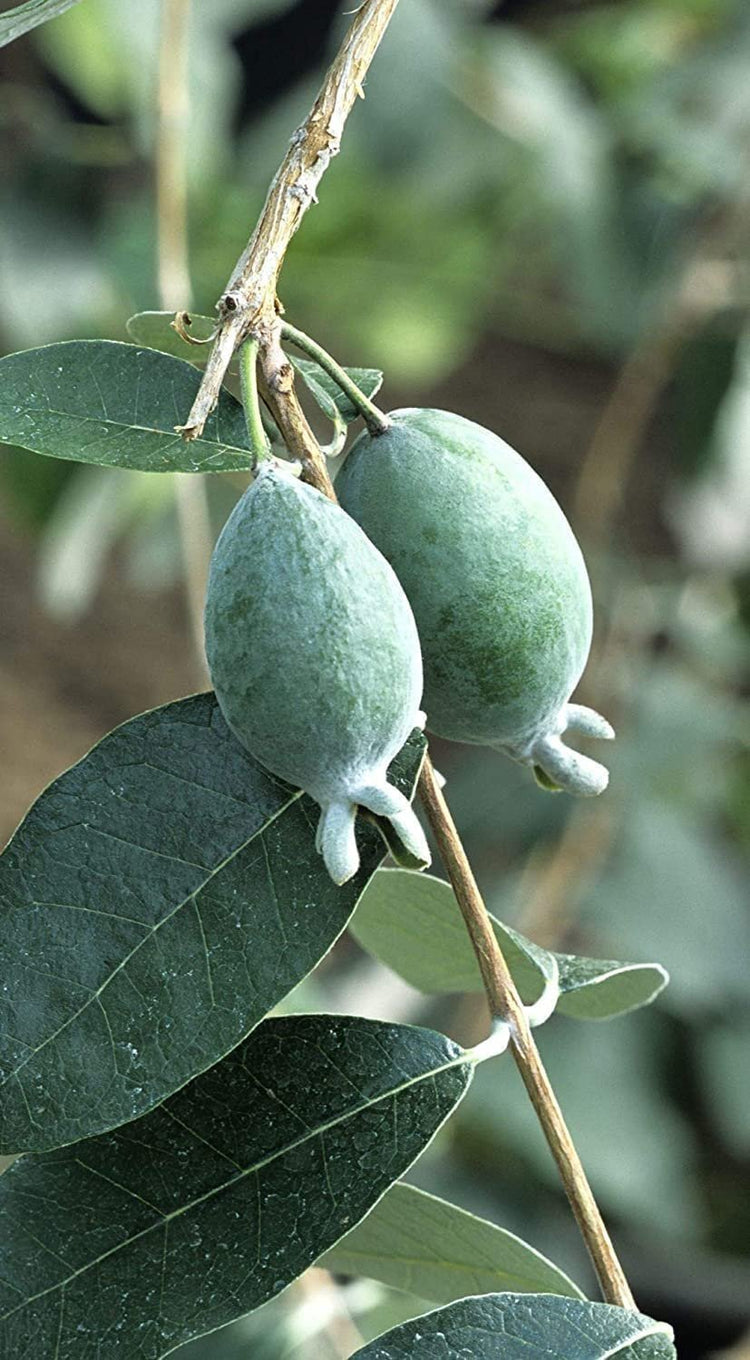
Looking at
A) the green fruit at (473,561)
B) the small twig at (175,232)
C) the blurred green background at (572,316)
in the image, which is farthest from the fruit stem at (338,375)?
the blurred green background at (572,316)

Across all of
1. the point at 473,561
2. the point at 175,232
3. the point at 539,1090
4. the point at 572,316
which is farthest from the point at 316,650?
the point at 572,316

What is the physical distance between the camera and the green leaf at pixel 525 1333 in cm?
50

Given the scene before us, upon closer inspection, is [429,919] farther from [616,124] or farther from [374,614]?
[616,124]

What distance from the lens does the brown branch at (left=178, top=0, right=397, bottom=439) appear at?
18.6 inches

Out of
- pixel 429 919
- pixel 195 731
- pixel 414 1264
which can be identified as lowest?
pixel 414 1264

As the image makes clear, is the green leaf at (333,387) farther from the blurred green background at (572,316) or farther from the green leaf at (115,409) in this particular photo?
the blurred green background at (572,316)

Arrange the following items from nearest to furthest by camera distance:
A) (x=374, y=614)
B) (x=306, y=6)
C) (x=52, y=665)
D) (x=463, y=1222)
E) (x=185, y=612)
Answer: (x=374, y=614), (x=463, y=1222), (x=306, y=6), (x=52, y=665), (x=185, y=612)

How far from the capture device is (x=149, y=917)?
0.50 m

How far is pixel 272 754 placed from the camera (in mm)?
442

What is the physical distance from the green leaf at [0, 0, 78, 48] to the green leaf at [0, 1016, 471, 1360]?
35cm

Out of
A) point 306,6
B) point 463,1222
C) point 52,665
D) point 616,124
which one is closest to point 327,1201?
point 463,1222

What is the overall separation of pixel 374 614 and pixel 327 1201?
0.70ft

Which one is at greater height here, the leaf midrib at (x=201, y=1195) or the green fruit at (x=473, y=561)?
the green fruit at (x=473, y=561)

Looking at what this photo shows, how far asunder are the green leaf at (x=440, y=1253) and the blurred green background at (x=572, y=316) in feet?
3.47
